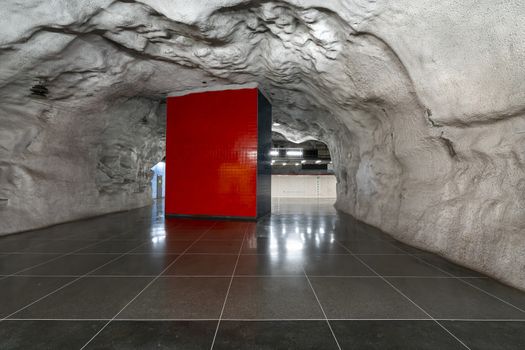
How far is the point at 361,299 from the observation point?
2625 millimetres

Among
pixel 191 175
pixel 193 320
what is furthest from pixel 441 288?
pixel 191 175

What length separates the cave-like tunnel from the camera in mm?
2240

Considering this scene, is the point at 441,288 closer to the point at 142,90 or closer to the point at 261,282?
the point at 261,282

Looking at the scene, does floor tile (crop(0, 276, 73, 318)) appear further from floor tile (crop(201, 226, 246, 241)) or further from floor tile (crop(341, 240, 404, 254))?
floor tile (crop(341, 240, 404, 254))

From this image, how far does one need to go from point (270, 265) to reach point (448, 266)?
2.63m

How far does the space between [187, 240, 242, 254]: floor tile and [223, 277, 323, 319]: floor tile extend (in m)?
1.32

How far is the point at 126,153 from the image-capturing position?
1006cm

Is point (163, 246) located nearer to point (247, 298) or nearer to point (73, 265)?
point (73, 265)

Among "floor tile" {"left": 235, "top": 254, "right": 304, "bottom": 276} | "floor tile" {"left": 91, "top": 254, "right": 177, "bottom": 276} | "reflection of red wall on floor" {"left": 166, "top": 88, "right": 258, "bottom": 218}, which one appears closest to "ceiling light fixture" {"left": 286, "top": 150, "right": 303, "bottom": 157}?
"reflection of red wall on floor" {"left": 166, "top": 88, "right": 258, "bottom": 218}

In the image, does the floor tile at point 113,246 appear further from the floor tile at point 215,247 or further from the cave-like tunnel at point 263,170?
the floor tile at point 215,247

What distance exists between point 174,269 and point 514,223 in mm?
4496
